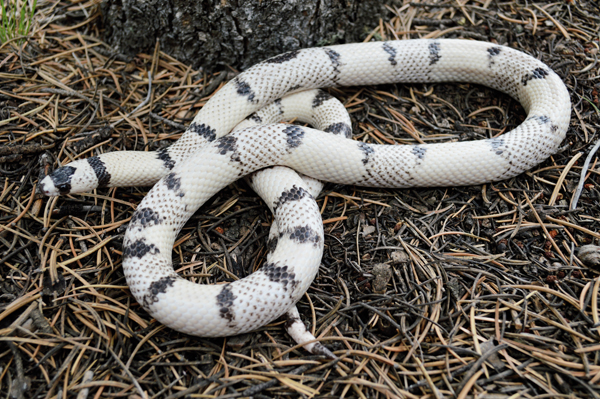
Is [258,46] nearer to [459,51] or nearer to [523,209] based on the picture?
[459,51]

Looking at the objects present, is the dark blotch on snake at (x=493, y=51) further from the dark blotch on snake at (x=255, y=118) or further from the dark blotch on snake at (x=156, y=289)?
the dark blotch on snake at (x=156, y=289)

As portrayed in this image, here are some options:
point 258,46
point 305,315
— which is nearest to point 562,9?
point 258,46

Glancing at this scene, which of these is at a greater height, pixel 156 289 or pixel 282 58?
pixel 282 58

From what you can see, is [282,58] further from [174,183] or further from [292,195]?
[174,183]

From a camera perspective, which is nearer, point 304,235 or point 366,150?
point 304,235

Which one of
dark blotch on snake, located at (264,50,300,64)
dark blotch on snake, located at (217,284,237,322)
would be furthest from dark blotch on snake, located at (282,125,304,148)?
dark blotch on snake, located at (217,284,237,322)

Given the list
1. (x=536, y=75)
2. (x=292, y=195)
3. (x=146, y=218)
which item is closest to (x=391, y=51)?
(x=536, y=75)

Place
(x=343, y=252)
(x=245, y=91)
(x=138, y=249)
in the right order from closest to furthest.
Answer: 1. (x=138, y=249)
2. (x=343, y=252)
3. (x=245, y=91)
